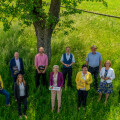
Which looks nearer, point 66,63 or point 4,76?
point 66,63

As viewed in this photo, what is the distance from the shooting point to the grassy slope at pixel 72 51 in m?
6.65

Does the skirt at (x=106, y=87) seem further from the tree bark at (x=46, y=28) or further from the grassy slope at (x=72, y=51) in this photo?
the tree bark at (x=46, y=28)

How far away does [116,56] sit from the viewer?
10375 millimetres

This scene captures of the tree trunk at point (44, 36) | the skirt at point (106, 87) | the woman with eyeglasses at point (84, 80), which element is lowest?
the skirt at point (106, 87)

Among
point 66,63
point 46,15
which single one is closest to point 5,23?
point 46,15

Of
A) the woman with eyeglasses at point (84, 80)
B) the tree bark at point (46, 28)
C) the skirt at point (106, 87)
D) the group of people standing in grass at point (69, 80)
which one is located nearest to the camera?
the group of people standing in grass at point (69, 80)

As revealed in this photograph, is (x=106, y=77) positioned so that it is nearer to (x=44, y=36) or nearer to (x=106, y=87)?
(x=106, y=87)

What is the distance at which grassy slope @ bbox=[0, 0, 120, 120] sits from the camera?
6652 mm

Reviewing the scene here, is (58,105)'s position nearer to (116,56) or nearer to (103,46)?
(116,56)

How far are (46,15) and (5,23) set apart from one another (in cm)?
191

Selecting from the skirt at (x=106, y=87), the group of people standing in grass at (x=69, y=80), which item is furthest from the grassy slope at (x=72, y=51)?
the skirt at (x=106, y=87)

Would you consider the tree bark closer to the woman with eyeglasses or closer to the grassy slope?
the grassy slope

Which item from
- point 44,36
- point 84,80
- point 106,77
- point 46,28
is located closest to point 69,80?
point 84,80

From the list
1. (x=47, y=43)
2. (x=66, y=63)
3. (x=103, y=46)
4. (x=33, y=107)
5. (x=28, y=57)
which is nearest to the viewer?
(x=33, y=107)
